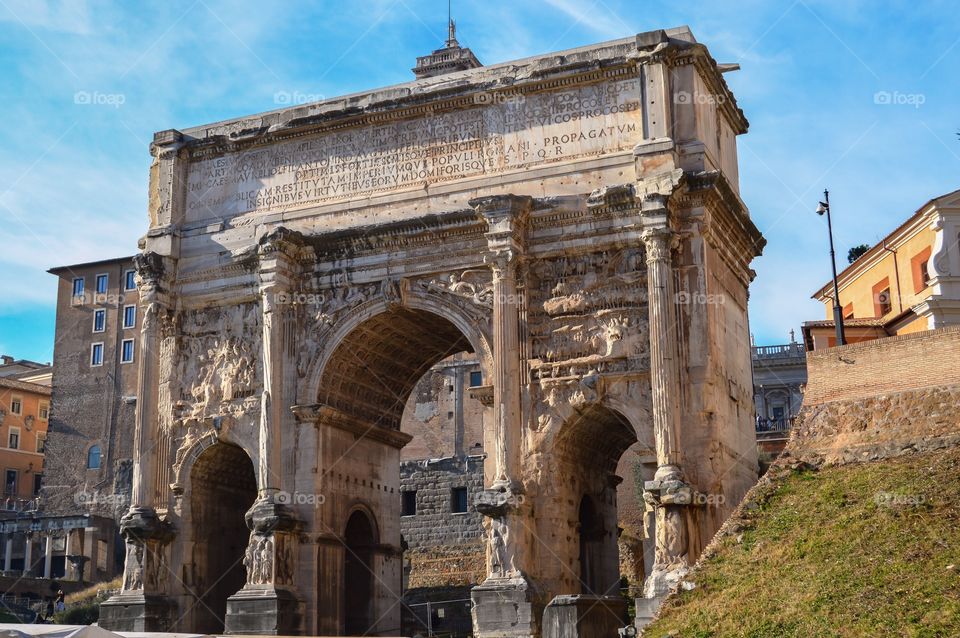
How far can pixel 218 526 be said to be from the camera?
2752 centimetres

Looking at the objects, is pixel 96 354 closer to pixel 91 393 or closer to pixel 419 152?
pixel 91 393

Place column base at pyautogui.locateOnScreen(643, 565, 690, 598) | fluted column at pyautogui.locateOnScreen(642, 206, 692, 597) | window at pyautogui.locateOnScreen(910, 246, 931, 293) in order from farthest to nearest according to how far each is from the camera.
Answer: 1. window at pyautogui.locateOnScreen(910, 246, 931, 293)
2. fluted column at pyautogui.locateOnScreen(642, 206, 692, 597)
3. column base at pyautogui.locateOnScreen(643, 565, 690, 598)

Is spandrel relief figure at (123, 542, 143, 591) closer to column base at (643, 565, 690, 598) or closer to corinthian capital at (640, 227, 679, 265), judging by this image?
column base at (643, 565, 690, 598)

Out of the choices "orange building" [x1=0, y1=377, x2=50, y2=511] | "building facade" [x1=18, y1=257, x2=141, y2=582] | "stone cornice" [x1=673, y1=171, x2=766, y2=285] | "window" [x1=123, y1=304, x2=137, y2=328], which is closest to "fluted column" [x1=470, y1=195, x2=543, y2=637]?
"stone cornice" [x1=673, y1=171, x2=766, y2=285]

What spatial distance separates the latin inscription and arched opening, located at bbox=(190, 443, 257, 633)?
218 inches

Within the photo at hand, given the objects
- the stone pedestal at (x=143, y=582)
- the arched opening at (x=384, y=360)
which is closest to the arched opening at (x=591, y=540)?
the arched opening at (x=384, y=360)

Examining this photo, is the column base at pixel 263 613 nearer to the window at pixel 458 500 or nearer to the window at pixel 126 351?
the window at pixel 458 500

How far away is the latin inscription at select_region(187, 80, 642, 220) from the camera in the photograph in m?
24.8

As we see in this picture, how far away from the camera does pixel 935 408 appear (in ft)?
74.8

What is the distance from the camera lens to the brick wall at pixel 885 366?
23328 millimetres

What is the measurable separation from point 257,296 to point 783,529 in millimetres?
12084

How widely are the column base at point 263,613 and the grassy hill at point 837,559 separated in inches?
326

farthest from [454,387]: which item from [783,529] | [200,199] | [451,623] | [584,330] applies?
[783,529]

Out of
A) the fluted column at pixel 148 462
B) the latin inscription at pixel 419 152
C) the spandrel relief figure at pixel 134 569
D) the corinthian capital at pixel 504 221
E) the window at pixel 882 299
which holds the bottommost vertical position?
the spandrel relief figure at pixel 134 569
